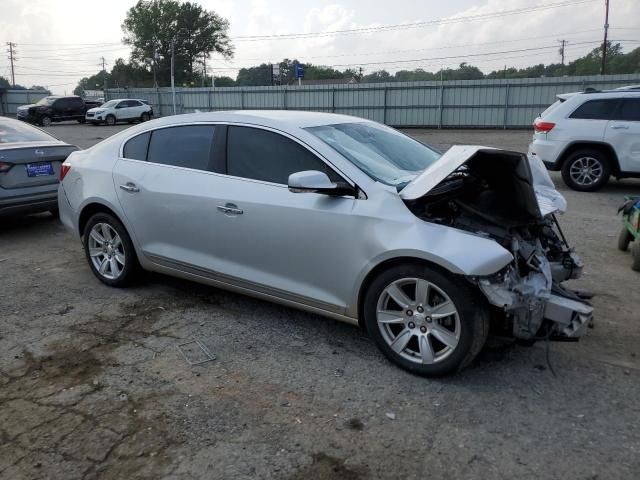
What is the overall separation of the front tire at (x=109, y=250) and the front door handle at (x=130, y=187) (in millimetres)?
337

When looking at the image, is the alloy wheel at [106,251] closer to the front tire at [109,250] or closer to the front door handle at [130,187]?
the front tire at [109,250]

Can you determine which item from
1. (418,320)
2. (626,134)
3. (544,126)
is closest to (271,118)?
(418,320)

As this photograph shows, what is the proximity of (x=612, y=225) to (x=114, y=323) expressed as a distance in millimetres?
6380

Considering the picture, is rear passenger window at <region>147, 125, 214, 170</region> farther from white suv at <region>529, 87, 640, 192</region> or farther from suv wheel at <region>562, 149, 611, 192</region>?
suv wheel at <region>562, 149, 611, 192</region>

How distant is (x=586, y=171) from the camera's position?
33.1ft

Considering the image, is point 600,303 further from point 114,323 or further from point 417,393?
point 114,323

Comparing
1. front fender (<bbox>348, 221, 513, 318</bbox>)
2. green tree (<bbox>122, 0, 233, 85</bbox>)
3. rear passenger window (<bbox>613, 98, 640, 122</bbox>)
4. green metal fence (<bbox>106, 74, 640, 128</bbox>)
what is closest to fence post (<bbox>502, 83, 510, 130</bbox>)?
green metal fence (<bbox>106, 74, 640, 128</bbox>)

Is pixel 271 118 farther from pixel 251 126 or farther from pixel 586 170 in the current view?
pixel 586 170

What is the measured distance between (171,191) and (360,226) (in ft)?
5.63

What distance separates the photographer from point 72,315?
4504 millimetres

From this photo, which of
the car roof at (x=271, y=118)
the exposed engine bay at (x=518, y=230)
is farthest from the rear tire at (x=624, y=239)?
the car roof at (x=271, y=118)

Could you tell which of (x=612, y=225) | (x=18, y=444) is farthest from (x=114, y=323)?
(x=612, y=225)

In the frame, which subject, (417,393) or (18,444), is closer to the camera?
(18,444)

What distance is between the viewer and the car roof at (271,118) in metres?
4.08
